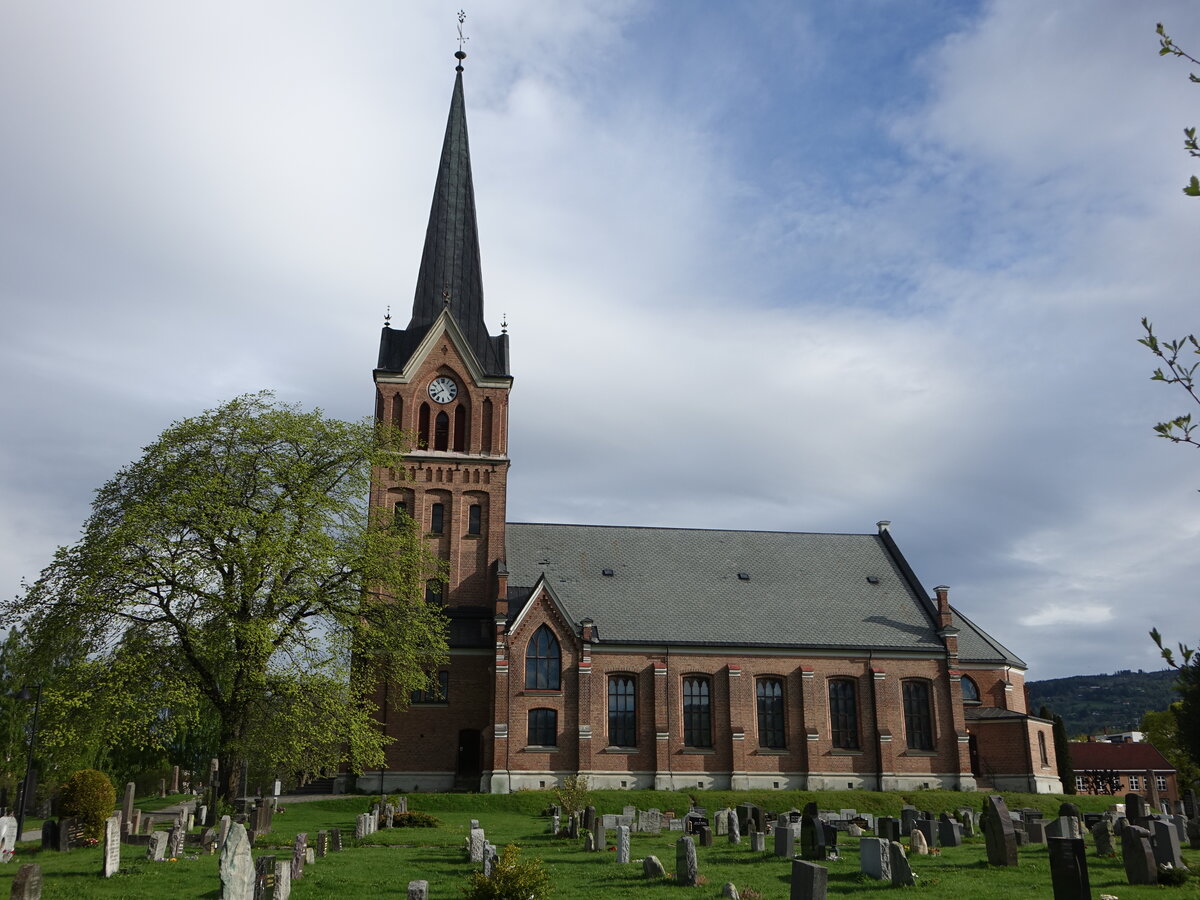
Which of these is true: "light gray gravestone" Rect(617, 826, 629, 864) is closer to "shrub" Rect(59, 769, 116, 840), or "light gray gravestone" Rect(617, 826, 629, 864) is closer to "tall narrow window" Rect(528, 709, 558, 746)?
"shrub" Rect(59, 769, 116, 840)

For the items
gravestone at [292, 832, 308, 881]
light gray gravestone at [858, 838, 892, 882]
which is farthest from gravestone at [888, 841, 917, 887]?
gravestone at [292, 832, 308, 881]

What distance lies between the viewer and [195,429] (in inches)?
1200

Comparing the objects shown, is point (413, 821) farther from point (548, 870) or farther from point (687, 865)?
point (687, 865)

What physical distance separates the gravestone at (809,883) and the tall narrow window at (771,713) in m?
31.5

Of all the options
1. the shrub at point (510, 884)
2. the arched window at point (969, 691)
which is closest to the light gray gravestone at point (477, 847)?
the shrub at point (510, 884)

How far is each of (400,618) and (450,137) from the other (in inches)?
1153

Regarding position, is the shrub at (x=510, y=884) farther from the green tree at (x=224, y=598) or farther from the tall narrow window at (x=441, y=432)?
the tall narrow window at (x=441, y=432)

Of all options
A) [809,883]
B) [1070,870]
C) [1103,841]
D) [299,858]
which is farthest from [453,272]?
[1070,870]

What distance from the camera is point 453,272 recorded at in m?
49.7

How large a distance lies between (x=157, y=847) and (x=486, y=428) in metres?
27.7

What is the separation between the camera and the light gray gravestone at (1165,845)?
18.1 metres

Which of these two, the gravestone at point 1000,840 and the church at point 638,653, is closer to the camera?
the gravestone at point 1000,840

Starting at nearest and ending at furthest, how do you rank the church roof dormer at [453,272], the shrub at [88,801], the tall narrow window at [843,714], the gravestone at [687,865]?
the gravestone at [687,865] < the shrub at [88,801] < the tall narrow window at [843,714] < the church roof dormer at [453,272]

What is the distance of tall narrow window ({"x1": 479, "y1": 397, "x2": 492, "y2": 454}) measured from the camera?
4641 cm
